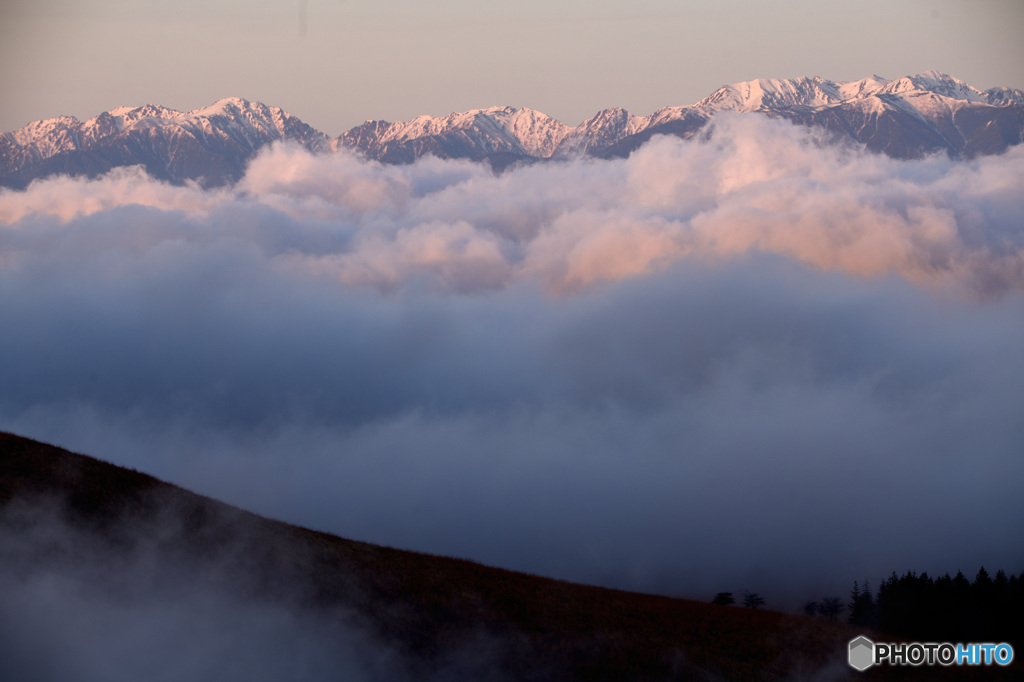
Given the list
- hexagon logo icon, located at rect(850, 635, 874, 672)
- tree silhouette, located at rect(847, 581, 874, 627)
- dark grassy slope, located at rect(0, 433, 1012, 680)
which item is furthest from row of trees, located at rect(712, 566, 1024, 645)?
dark grassy slope, located at rect(0, 433, 1012, 680)

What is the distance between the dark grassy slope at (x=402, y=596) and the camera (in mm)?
57281

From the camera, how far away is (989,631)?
112 metres

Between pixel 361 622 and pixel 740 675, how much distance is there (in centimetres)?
2705

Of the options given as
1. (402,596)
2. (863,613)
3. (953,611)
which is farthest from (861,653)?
(863,613)

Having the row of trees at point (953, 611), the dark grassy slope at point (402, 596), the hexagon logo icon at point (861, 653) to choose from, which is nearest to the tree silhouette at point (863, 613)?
the row of trees at point (953, 611)

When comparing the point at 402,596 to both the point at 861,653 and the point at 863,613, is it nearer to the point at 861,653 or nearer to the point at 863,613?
the point at 861,653

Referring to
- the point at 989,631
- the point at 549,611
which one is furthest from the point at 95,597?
the point at 989,631

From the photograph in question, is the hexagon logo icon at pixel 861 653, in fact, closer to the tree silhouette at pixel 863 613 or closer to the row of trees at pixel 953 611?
the row of trees at pixel 953 611

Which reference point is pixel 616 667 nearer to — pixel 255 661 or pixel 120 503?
pixel 255 661

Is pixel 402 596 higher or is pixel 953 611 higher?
pixel 953 611

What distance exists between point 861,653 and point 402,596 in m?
34.8

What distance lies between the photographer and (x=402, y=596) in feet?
206

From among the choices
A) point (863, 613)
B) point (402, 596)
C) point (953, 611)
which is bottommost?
point (402, 596)

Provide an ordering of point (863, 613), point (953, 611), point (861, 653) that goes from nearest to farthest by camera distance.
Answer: point (861, 653) < point (953, 611) < point (863, 613)
